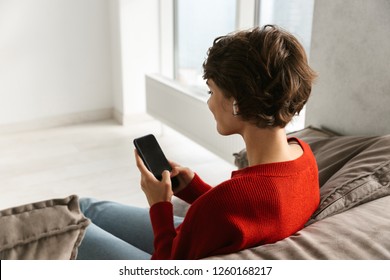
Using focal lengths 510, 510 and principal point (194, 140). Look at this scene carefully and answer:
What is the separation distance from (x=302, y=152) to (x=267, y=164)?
5.7 inches

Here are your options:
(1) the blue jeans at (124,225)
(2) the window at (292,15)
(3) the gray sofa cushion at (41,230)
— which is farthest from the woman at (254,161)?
(2) the window at (292,15)

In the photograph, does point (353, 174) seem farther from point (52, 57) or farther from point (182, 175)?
point (52, 57)

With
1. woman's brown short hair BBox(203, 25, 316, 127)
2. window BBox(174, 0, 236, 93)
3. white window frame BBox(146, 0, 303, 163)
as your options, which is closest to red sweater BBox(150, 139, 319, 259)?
woman's brown short hair BBox(203, 25, 316, 127)

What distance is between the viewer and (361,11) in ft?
5.47

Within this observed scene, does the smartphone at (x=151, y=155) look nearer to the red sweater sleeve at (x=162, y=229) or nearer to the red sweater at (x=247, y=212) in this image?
the red sweater sleeve at (x=162, y=229)

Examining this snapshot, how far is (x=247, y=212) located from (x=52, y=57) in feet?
9.43

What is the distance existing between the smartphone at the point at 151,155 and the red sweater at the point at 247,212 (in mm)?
287

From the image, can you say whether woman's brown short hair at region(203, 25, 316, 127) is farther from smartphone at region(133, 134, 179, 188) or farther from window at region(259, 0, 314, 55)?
window at region(259, 0, 314, 55)

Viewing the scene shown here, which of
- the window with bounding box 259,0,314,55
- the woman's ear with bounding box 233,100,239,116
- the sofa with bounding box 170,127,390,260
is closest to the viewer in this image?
the sofa with bounding box 170,127,390,260

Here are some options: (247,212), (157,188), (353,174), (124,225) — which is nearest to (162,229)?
(157,188)

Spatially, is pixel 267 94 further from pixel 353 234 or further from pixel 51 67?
pixel 51 67

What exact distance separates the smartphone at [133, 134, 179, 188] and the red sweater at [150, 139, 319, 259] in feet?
0.94

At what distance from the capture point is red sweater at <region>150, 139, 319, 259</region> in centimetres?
89
